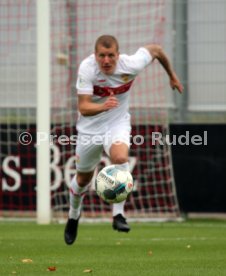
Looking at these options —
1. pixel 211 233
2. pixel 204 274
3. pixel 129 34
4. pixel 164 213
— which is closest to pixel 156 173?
pixel 164 213

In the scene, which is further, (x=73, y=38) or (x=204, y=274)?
(x=73, y=38)

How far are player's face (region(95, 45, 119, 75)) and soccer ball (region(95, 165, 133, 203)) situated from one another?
954mm

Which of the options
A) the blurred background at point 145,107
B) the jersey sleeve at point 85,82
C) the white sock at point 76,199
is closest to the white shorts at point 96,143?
the white sock at point 76,199

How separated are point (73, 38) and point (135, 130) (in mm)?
1402

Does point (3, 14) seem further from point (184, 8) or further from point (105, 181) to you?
point (105, 181)

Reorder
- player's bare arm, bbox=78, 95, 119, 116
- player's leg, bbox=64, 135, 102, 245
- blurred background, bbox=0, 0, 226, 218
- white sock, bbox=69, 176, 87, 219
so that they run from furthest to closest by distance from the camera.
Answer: blurred background, bbox=0, 0, 226, 218, white sock, bbox=69, 176, 87, 219, player's leg, bbox=64, 135, 102, 245, player's bare arm, bbox=78, 95, 119, 116

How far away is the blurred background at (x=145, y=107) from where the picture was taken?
12.8 metres

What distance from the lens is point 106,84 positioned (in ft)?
28.1

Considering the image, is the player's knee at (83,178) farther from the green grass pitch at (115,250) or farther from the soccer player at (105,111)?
the green grass pitch at (115,250)

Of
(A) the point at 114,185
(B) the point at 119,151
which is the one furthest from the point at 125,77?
(A) the point at 114,185

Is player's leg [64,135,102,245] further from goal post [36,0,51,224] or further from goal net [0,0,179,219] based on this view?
goal net [0,0,179,219]

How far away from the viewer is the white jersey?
845cm

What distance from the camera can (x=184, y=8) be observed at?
43.0ft

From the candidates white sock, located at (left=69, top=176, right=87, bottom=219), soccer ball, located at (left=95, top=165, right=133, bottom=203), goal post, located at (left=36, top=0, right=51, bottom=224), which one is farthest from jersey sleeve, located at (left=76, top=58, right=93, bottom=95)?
goal post, located at (left=36, top=0, right=51, bottom=224)
